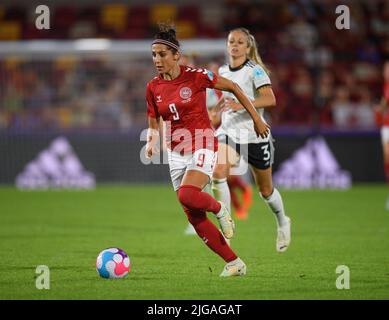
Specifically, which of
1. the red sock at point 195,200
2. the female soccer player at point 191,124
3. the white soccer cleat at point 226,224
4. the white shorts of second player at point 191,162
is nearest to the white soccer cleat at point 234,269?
the female soccer player at point 191,124

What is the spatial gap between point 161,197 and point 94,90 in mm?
3281

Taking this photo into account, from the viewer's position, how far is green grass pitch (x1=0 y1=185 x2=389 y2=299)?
25.0 ft

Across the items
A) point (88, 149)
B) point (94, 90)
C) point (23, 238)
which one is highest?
point (94, 90)

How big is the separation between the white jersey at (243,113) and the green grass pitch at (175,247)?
1.28 m

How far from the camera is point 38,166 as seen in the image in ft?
63.5

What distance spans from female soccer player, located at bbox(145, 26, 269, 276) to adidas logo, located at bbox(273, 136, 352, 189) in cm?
1081

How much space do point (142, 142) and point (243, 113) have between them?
348 inches

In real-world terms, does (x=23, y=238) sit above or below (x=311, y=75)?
below

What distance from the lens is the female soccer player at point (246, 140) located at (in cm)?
990

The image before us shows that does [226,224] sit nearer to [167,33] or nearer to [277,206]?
[167,33]

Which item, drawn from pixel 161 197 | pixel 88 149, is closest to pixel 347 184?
pixel 161 197

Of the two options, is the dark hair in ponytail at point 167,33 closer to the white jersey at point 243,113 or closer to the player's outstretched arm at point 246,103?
the player's outstretched arm at point 246,103

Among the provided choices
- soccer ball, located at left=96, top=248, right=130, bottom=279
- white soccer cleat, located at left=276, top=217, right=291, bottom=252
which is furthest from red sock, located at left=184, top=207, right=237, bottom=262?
white soccer cleat, located at left=276, top=217, right=291, bottom=252

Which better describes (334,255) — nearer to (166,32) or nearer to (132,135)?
(166,32)
